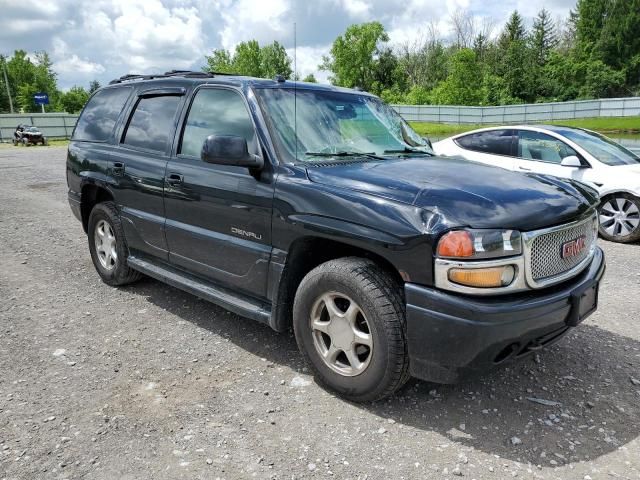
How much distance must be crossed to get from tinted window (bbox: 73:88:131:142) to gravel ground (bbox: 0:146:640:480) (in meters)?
1.72

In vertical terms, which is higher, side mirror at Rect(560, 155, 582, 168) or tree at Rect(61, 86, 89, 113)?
tree at Rect(61, 86, 89, 113)

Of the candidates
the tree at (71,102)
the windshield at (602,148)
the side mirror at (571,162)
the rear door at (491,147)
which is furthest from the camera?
the tree at (71,102)

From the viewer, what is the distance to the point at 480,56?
72.0m

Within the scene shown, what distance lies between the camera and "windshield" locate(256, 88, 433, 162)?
3617mm

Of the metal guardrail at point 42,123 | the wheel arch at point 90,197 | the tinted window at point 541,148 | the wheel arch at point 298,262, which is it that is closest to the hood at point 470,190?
the wheel arch at point 298,262

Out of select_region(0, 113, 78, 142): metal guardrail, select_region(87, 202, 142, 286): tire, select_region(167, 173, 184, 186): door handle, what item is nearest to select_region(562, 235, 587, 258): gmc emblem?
select_region(167, 173, 184, 186): door handle

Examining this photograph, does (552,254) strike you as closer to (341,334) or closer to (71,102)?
(341,334)

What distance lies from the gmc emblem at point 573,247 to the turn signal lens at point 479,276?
1.89ft

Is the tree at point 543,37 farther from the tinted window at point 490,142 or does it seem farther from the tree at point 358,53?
the tinted window at point 490,142

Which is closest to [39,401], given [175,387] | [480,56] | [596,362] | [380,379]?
[175,387]

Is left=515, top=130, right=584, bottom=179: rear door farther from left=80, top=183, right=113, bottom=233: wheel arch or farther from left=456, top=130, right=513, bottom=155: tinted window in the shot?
left=80, top=183, right=113, bottom=233: wheel arch

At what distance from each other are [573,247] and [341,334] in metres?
1.46

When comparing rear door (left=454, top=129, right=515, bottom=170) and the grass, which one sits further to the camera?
the grass

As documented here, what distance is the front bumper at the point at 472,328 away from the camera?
2658 mm
